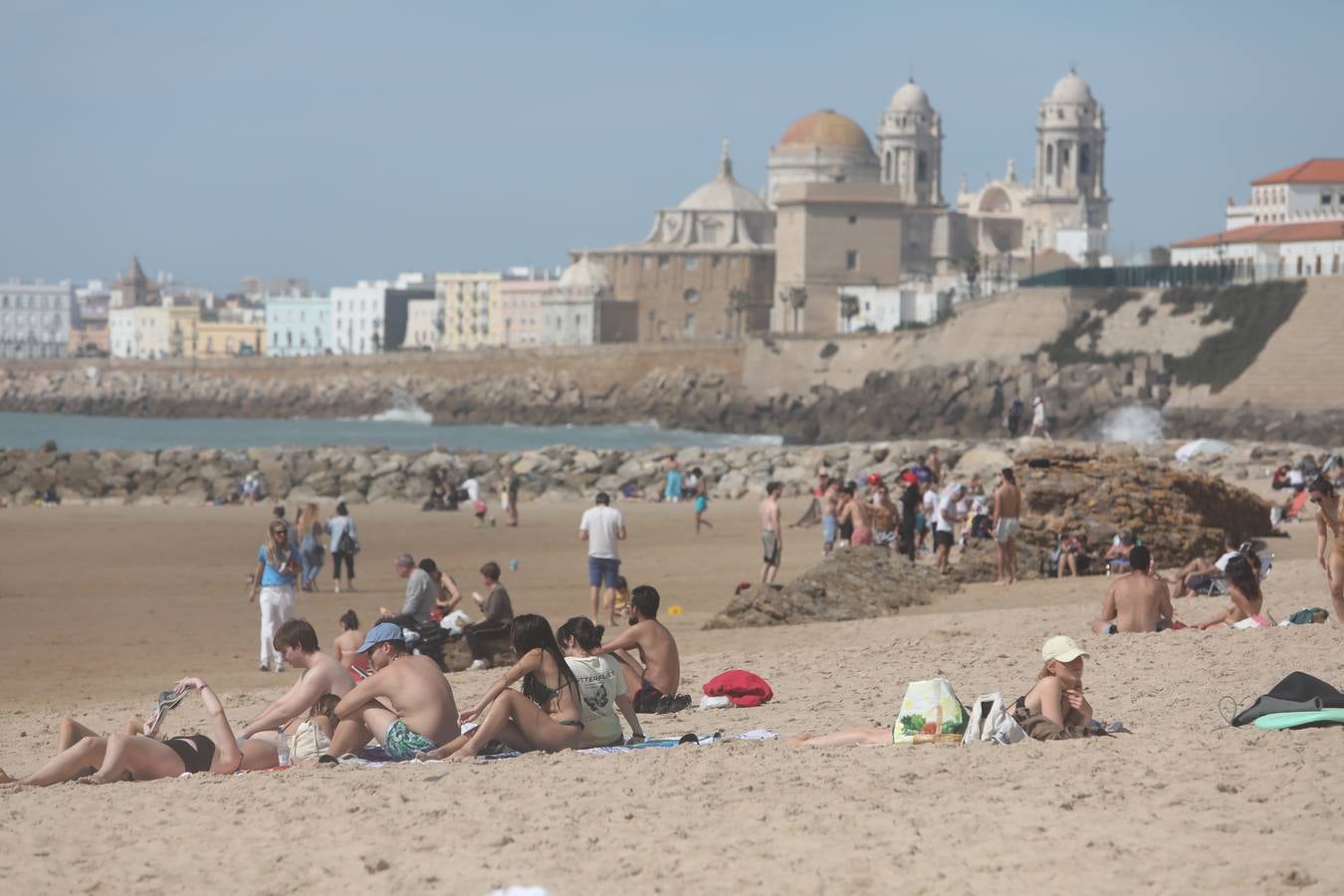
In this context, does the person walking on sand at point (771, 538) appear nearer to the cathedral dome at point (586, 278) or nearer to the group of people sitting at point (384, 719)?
the group of people sitting at point (384, 719)

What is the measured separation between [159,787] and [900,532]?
11155 millimetres

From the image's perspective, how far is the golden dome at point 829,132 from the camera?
94312 mm

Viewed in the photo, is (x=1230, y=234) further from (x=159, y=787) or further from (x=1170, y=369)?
(x=159, y=787)

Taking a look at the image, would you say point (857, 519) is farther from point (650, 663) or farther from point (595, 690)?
point (595, 690)

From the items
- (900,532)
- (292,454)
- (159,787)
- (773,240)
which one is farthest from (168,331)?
(159,787)

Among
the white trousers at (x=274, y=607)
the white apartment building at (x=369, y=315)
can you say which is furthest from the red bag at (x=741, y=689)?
the white apartment building at (x=369, y=315)

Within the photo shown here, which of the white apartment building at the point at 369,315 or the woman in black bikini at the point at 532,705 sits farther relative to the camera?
the white apartment building at the point at 369,315

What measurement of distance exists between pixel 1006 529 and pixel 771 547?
2.05 m

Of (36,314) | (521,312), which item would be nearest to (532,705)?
(521,312)

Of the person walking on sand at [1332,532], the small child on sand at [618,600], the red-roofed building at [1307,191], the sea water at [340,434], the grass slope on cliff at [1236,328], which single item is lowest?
the sea water at [340,434]

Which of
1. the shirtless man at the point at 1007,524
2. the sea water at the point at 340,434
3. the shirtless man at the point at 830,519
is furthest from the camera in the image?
the sea water at the point at 340,434

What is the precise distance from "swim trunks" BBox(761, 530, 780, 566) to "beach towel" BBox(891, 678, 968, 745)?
878cm

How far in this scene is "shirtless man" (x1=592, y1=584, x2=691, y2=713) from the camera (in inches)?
413

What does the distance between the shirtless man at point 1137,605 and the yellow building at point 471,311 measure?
10825cm
